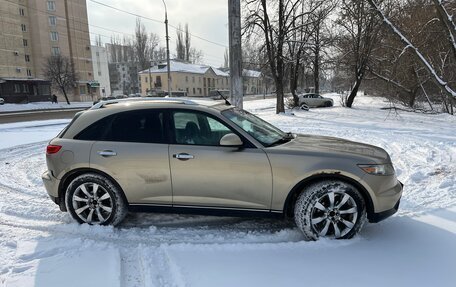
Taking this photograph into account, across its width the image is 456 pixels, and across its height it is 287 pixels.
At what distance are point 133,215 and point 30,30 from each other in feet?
239

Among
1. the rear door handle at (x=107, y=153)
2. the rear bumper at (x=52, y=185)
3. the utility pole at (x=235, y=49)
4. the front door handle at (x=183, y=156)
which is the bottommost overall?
the rear bumper at (x=52, y=185)

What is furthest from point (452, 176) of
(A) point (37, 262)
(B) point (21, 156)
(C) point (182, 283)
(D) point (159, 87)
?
(D) point (159, 87)

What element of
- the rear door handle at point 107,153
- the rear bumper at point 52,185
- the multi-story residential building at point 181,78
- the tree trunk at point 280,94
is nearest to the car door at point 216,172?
the rear door handle at point 107,153

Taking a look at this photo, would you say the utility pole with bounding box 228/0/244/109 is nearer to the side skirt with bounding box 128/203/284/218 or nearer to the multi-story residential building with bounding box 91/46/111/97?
the side skirt with bounding box 128/203/284/218

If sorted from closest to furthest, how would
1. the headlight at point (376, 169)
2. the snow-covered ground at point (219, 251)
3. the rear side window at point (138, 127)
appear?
the snow-covered ground at point (219, 251) < the headlight at point (376, 169) < the rear side window at point (138, 127)

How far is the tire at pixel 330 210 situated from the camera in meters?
3.95

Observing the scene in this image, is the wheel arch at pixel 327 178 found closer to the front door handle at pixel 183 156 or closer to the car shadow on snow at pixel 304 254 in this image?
the car shadow on snow at pixel 304 254

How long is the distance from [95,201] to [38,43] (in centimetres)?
7182

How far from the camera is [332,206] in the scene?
3967 millimetres

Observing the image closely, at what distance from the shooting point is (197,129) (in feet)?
14.6

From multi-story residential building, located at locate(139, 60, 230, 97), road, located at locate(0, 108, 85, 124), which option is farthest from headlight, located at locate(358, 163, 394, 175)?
multi-story residential building, located at locate(139, 60, 230, 97)

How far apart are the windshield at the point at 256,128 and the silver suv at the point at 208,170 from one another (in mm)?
25

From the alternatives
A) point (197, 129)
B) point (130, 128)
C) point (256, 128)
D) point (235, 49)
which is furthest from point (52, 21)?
point (256, 128)

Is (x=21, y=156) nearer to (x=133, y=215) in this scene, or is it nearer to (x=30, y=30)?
(x=133, y=215)
